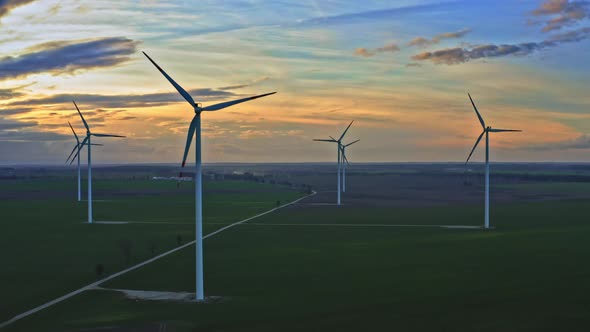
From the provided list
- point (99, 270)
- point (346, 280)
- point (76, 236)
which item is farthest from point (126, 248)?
point (346, 280)

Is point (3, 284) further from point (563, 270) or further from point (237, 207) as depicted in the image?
point (237, 207)

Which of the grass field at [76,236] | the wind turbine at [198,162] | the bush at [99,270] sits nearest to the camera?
the wind turbine at [198,162]

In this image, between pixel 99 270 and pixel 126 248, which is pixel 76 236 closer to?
pixel 126 248

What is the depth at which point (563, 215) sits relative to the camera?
9600cm

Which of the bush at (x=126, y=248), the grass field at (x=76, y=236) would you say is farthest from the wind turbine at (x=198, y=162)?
the bush at (x=126, y=248)

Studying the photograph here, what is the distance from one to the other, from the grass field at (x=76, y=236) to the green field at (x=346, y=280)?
0.46m

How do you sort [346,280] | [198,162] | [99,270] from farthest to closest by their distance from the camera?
[99,270]
[346,280]
[198,162]

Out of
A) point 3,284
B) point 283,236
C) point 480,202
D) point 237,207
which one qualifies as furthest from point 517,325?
point 480,202

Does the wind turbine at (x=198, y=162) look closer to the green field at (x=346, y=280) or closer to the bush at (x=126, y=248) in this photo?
the green field at (x=346, y=280)

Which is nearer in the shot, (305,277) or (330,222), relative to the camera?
(305,277)

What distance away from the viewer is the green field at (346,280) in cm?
3194

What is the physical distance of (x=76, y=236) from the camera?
71062 mm

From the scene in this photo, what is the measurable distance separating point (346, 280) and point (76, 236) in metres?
39.0

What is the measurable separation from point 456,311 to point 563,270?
52.7 feet
